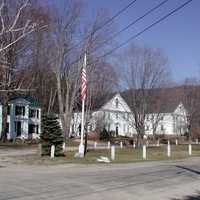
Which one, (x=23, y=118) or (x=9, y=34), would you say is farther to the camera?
(x=23, y=118)

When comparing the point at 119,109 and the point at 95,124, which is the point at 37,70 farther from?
the point at 119,109

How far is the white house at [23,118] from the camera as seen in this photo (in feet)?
238

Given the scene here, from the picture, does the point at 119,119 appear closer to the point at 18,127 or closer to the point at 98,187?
the point at 18,127

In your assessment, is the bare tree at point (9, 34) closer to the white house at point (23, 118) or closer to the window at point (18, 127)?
the white house at point (23, 118)

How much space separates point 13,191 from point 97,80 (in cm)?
4365

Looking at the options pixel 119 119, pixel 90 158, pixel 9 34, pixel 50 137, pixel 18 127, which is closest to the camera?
pixel 9 34

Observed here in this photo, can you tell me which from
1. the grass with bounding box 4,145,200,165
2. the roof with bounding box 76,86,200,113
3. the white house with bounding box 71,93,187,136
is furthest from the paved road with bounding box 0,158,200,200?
the white house with bounding box 71,93,187,136

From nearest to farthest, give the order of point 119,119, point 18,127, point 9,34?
point 9,34, point 18,127, point 119,119

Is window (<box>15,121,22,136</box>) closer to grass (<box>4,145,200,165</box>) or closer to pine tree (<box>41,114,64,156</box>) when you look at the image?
grass (<box>4,145,200,165</box>)

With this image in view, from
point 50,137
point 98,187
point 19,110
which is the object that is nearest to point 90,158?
point 50,137

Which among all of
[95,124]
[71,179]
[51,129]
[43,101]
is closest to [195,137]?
[95,124]

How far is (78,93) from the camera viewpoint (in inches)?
2323

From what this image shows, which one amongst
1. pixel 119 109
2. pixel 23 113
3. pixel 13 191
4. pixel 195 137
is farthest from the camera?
pixel 119 109

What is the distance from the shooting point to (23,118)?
74.9 metres
